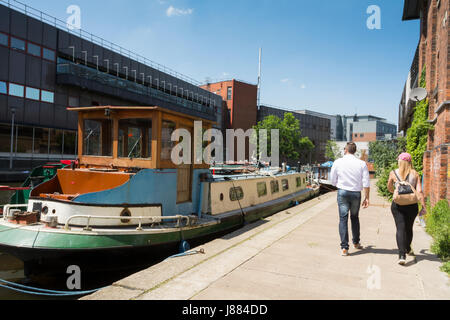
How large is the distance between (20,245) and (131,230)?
71.8 inches

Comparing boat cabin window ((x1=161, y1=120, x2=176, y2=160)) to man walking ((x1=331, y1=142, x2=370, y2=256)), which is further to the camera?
boat cabin window ((x1=161, y1=120, x2=176, y2=160))

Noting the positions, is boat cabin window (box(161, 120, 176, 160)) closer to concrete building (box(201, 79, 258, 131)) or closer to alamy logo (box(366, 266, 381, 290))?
alamy logo (box(366, 266, 381, 290))

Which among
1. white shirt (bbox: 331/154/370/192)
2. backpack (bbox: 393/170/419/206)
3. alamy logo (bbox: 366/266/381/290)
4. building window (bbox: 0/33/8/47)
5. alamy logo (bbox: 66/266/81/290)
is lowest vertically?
alamy logo (bbox: 66/266/81/290)

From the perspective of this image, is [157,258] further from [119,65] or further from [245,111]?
[245,111]

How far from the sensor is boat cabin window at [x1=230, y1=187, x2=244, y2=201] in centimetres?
997

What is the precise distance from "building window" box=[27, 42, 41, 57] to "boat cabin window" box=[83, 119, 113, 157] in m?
22.4

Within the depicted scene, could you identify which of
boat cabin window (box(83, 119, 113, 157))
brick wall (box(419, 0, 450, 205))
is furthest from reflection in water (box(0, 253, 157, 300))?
brick wall (box(419, 0, 450, 205))

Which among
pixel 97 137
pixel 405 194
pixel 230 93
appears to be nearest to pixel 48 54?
pixel 97 137

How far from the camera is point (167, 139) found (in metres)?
7.30

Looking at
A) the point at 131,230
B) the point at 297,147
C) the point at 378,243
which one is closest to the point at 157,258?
the point at 131,230

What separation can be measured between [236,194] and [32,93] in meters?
23.1

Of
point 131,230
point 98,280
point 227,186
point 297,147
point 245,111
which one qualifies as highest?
point 245,111

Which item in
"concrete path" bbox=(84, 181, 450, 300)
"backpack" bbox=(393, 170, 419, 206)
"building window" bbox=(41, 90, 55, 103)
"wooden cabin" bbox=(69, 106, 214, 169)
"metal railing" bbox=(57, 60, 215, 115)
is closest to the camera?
"concrete path" bbox=(84, 181, 450, 300)
